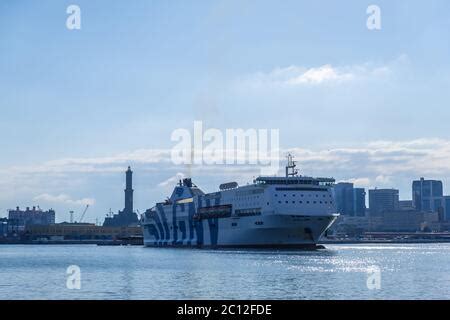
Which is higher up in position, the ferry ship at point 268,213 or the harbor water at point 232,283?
the ferry ship at point 268,213

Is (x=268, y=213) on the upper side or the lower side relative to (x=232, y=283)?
upper

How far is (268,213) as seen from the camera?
300 ft

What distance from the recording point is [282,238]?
305ft

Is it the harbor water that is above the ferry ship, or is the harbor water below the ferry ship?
below

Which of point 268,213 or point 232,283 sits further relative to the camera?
point 268,213

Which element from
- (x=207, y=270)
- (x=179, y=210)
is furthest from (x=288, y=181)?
(x=207, y=270)

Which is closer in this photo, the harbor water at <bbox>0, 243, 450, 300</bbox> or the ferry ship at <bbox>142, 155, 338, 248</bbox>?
the harbor water at <bbox>0, 243, 450, 300</bbox>

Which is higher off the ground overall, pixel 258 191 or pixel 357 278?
pixel 258 191

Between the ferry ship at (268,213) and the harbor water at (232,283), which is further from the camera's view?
the ferry ship at (268,213)

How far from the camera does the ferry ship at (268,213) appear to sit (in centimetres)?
9169

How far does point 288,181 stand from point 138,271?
39764 millimetres

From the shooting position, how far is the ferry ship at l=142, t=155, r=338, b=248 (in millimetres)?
91688

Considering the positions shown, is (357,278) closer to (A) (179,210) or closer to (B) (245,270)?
(B) (245,270)
